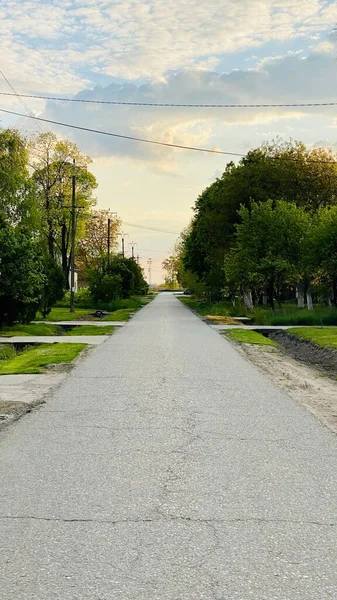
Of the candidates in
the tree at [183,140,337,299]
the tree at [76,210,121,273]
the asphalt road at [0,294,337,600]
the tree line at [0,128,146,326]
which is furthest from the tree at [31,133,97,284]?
the asphalt road at [0,294,337,600]

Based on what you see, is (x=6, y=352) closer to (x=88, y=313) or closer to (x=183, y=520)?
(x=183, y=520)

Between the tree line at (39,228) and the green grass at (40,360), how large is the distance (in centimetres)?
934

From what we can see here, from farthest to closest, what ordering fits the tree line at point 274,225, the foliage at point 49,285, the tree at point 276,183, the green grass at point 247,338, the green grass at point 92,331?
the tree at point 276,183 < the tree line at point 274,225 < the foliage at point 49,285 < the green grass at point 92,331 < the green grass at point 247,338

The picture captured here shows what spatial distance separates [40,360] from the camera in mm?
17703

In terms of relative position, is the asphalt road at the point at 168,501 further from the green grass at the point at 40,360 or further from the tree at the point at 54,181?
the tree at the point at 54,181

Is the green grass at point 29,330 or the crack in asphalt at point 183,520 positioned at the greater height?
the green grass at point 29,330

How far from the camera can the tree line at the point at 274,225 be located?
4119 cm

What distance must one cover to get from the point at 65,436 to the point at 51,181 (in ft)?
211

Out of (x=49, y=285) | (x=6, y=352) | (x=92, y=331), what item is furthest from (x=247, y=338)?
(x=49, y=285)

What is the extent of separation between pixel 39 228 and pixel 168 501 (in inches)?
2108

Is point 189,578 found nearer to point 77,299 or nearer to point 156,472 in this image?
point 156,472

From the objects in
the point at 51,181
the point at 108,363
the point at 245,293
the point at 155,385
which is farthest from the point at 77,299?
the point at 155,385

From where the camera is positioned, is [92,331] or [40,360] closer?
[40,360]

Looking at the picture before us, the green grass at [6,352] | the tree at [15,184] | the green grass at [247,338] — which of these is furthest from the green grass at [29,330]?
the tree at [15,184]
